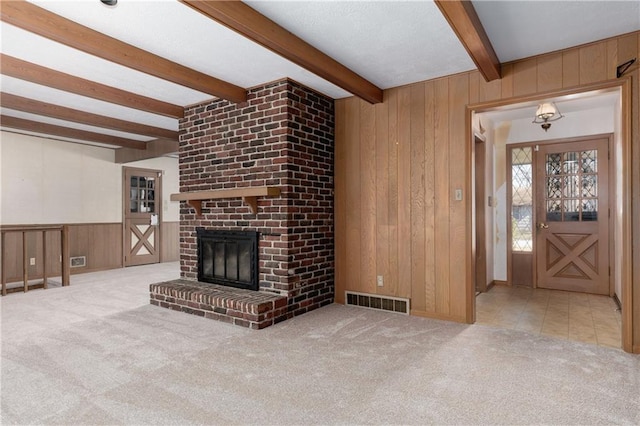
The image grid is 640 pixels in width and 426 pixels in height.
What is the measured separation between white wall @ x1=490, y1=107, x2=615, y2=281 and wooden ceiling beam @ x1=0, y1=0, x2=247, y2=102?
4.12 meters

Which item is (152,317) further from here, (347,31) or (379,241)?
(347,31)

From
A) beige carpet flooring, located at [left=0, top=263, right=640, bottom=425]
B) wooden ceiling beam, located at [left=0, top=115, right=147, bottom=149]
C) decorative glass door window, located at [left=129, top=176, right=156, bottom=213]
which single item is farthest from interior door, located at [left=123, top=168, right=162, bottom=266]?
beige carpet flooring, located at [left=0, top=263, right=640, bottom=425]

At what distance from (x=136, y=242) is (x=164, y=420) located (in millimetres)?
6431

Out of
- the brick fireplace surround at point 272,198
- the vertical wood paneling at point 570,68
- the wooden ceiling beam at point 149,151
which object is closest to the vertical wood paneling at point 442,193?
the vertical wood paneling at point 570,68

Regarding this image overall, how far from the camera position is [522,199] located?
542 centimetres

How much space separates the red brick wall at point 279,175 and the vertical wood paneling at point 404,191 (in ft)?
2.74

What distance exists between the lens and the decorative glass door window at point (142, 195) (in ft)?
24.8

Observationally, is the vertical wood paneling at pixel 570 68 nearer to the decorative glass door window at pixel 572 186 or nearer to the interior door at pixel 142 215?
the decorative glass door window at pixel 572 186

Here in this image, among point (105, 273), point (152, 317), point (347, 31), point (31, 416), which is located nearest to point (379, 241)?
point (347, 31)

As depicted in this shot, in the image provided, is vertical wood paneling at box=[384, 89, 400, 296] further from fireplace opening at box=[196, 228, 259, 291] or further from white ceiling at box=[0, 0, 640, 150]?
fireplace opening at box=[196, 228, 259, 291]

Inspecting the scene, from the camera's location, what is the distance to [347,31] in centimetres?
275

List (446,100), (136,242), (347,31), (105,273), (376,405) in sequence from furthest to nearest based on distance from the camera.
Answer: (136,242), (105,273), (446,100), (347,31), (376,405)

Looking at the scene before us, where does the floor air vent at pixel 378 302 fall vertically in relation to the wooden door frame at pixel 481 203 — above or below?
below

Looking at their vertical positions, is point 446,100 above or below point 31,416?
above
